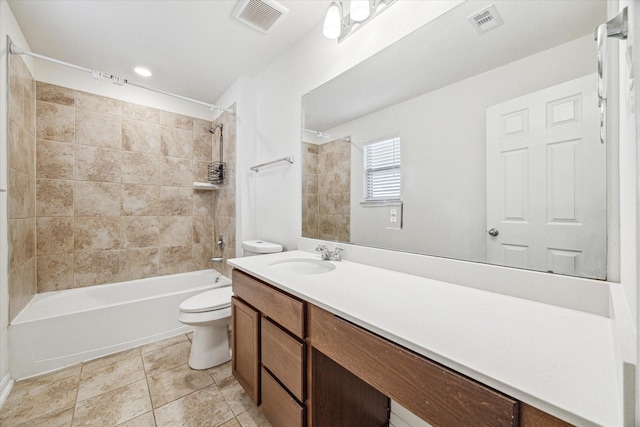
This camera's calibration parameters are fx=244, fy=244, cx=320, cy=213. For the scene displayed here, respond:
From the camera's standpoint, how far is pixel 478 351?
0.54m

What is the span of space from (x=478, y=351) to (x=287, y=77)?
2.17 meters

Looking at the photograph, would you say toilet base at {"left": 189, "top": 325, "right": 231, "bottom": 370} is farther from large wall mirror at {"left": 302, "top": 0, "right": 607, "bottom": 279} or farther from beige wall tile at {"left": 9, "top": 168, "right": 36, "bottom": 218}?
beige wall tile at {"left": 9, "top": 168, "right": 36, "bottom": 218}

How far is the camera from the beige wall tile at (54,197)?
2.18 m

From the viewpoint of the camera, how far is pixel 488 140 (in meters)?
0.97

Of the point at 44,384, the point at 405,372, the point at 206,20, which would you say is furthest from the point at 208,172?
the point at 405,372

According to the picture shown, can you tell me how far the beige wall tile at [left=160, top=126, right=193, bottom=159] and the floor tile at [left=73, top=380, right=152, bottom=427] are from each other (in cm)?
230

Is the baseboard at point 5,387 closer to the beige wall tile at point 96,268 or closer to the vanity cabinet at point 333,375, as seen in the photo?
the beige wall tile at point 96,268

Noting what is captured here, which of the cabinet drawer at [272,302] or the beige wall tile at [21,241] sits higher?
the beige wall tile at [21,241]

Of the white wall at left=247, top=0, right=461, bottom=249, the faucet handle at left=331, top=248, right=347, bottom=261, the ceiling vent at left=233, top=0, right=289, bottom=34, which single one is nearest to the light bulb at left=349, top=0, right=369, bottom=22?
the white wall at left=247, top=0, right=461, bottom=249

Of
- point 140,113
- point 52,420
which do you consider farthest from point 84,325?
point 140,113

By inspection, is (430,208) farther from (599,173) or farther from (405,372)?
(405,372)

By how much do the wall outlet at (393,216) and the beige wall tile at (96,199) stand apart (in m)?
2.78

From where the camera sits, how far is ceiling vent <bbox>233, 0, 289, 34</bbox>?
1.55 m

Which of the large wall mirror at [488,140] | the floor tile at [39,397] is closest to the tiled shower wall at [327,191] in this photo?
the large wall mirror at [488,140]
